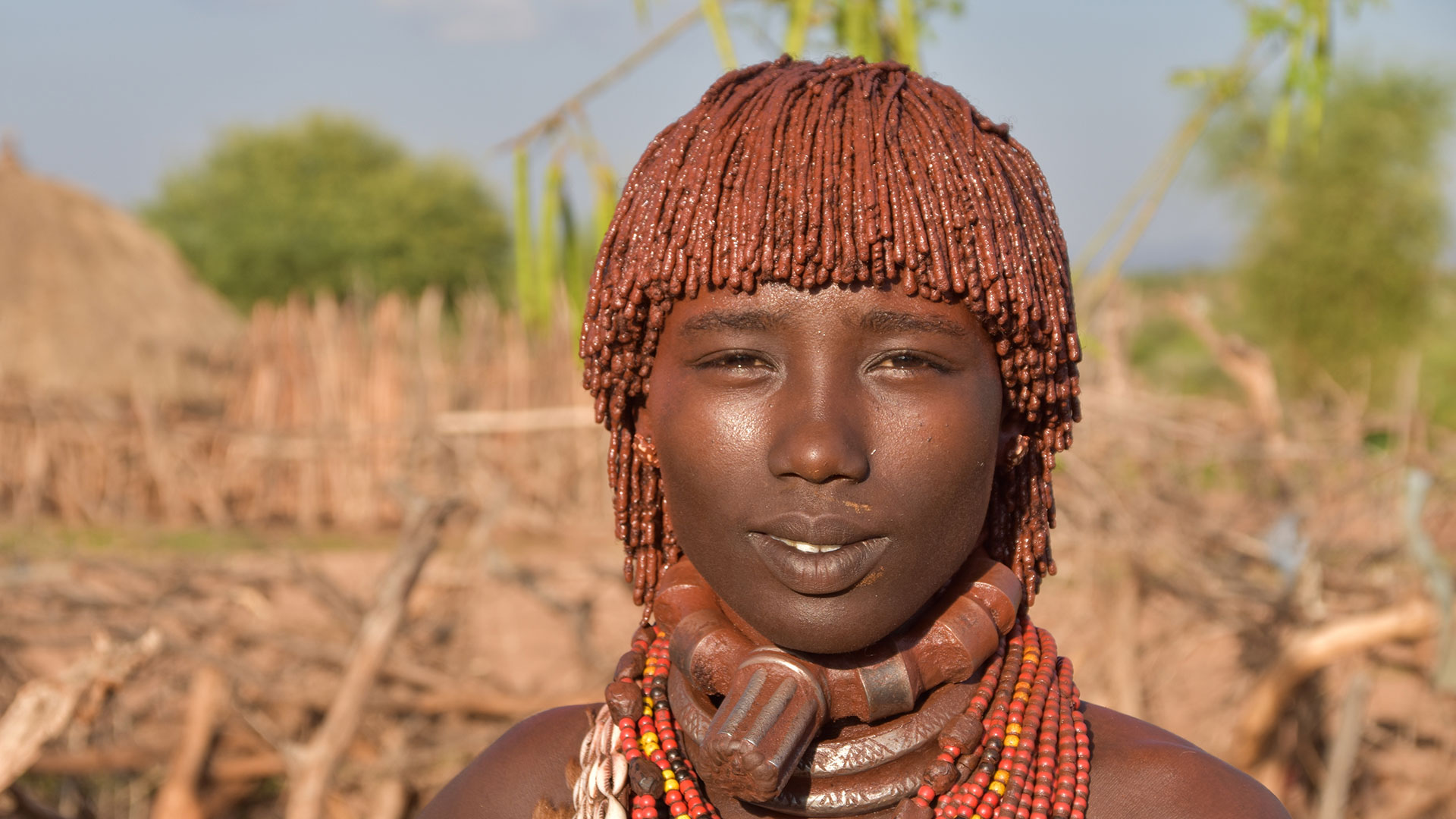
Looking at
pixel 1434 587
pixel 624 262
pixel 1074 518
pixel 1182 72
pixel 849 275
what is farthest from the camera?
pixel 1074 518

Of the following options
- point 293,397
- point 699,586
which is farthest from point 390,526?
point 699,586

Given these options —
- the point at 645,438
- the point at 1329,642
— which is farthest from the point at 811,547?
the point at 1329,642

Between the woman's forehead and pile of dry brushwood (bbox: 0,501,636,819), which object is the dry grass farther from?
the woman's forehead

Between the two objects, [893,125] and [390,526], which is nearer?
[893,125]

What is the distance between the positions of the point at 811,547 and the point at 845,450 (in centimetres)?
14

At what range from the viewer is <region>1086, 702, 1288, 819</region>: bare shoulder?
1.50 meters

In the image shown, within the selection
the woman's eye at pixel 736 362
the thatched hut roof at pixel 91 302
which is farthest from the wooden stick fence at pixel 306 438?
the woman's eye at pixel 736 362

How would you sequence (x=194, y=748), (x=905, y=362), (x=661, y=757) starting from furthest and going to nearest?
(x=194, y=748) < (x=661, y=757) < (x=905, y=362)

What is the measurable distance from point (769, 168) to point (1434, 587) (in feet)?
11.0

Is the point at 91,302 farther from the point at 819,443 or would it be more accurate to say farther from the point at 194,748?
the point at 819,443

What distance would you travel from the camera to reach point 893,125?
59.6 inches

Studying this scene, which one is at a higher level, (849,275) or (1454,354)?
(849,275)

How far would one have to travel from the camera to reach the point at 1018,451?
1.63 m

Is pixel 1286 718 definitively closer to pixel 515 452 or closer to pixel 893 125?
pixel 893 125
